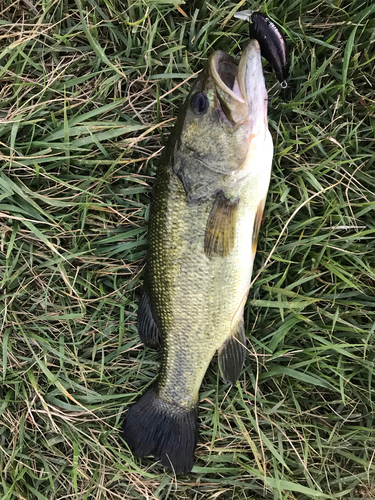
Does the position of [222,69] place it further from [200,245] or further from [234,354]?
[234,354]

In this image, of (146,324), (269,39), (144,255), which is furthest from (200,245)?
(269,39)

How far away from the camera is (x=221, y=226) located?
5.83ft

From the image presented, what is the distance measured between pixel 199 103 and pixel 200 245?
0.72 m

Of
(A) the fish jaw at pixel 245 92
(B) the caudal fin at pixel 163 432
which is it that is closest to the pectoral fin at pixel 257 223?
(A) the fish jaw at pixel 245 92

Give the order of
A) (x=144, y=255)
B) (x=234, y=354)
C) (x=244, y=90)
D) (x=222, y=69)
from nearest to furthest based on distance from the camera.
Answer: (x=244, y=90)
(x=222, y=69)
(x=234, y=354)
(x=144, y=255)

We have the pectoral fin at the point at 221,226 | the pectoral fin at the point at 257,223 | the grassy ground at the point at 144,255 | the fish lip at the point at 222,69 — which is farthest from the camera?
the grassy ground at the point at 144,255

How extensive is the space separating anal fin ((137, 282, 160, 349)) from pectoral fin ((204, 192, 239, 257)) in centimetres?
53

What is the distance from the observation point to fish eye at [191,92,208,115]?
5.55 ft

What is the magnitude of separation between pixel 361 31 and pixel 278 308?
170 centimetres

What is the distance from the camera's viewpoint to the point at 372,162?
80.9 inches

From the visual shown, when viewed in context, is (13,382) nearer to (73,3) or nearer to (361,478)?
(361,478)

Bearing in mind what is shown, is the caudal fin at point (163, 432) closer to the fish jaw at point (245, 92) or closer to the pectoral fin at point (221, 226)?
the pectoral fin at point (221, 226)

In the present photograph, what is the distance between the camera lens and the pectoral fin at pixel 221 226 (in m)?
1.76

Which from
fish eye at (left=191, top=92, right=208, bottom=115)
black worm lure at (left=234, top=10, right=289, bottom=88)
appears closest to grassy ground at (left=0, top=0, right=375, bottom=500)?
black worm lure at (left=234, top=10, right=289, bottom=88)
